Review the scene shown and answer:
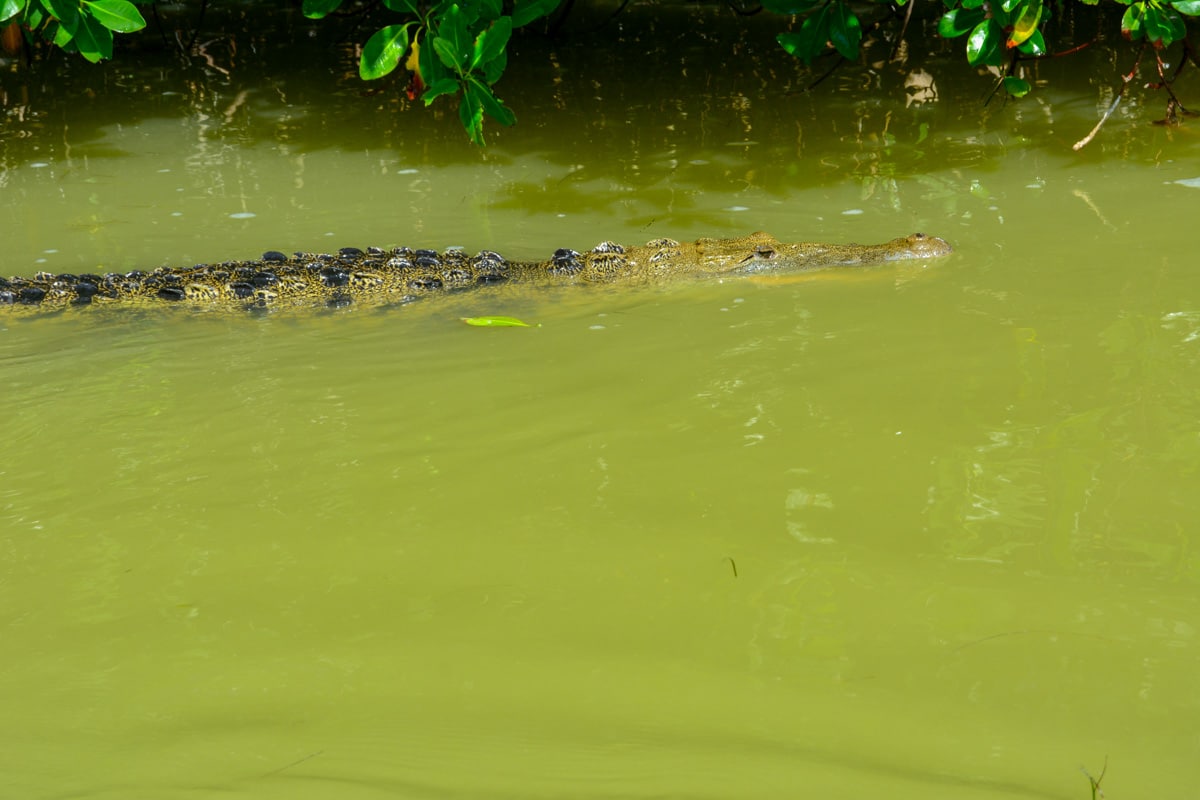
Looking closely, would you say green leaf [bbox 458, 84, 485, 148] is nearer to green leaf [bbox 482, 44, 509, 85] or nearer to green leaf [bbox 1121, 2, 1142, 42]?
green leaf [bbox 482, 44, 509, 85]

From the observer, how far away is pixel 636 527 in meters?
3.23

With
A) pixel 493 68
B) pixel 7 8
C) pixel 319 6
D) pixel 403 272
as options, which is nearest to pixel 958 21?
pixel 493 68

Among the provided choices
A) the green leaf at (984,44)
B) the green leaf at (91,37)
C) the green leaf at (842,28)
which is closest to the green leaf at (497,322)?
the green leaf at (91,37)

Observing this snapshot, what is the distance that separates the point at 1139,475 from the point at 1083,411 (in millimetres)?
509

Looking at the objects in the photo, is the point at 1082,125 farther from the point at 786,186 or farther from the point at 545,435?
the point at 545,435

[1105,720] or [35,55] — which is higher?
[35,55]

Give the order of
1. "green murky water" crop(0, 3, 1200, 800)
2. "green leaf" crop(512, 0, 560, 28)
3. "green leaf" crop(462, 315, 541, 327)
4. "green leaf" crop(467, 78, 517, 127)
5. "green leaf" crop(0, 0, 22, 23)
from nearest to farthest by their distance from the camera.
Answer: "green murky water" crop(0, 3, 1200, 800) → "green leaf" crop(462, 315, 541, 327) → "green leaf" crop(0, 0, 22, 23) → "green leaf" crop(467, 78, 517, 127) → "green leaf" crop(512, 0, 560, 28)

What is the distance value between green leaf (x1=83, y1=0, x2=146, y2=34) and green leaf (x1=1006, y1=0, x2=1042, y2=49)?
4612mm

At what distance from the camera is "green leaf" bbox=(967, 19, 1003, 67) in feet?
20.7

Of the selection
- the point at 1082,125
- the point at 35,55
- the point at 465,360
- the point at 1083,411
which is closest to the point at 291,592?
the point at 465,360

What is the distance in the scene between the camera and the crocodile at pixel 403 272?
562cm

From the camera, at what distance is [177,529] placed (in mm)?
3318

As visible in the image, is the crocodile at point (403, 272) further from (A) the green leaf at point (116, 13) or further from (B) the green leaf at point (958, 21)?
(B) the green leaf at point (958, 21)

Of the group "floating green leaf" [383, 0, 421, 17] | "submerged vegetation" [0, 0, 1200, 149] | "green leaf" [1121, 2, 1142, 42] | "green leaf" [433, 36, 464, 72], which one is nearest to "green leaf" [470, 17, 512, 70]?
"submerged vegetation" [0, 0, 1200, 149]
